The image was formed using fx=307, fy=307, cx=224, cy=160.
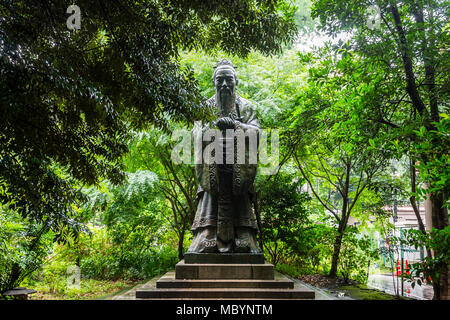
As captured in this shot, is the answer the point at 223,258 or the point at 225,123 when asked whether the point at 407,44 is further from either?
the point at 223,258

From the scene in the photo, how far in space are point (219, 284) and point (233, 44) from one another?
118 inches

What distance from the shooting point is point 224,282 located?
3375 mm

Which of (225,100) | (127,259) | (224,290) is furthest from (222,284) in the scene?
(127,259)

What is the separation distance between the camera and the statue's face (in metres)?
4.31

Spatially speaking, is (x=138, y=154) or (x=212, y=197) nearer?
(x=212, y=197)

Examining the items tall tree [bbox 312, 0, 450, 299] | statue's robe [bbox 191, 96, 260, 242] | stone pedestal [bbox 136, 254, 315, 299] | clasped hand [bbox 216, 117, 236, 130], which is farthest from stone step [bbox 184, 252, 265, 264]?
tall tree [bbox 312, 0, 450, 299]

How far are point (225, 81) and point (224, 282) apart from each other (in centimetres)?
262

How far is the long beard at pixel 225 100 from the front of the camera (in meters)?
4.33

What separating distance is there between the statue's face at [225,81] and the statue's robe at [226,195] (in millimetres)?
549

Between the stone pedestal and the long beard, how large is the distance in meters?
1.96

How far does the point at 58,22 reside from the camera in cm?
262

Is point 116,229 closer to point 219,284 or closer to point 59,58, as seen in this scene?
point 219,284
